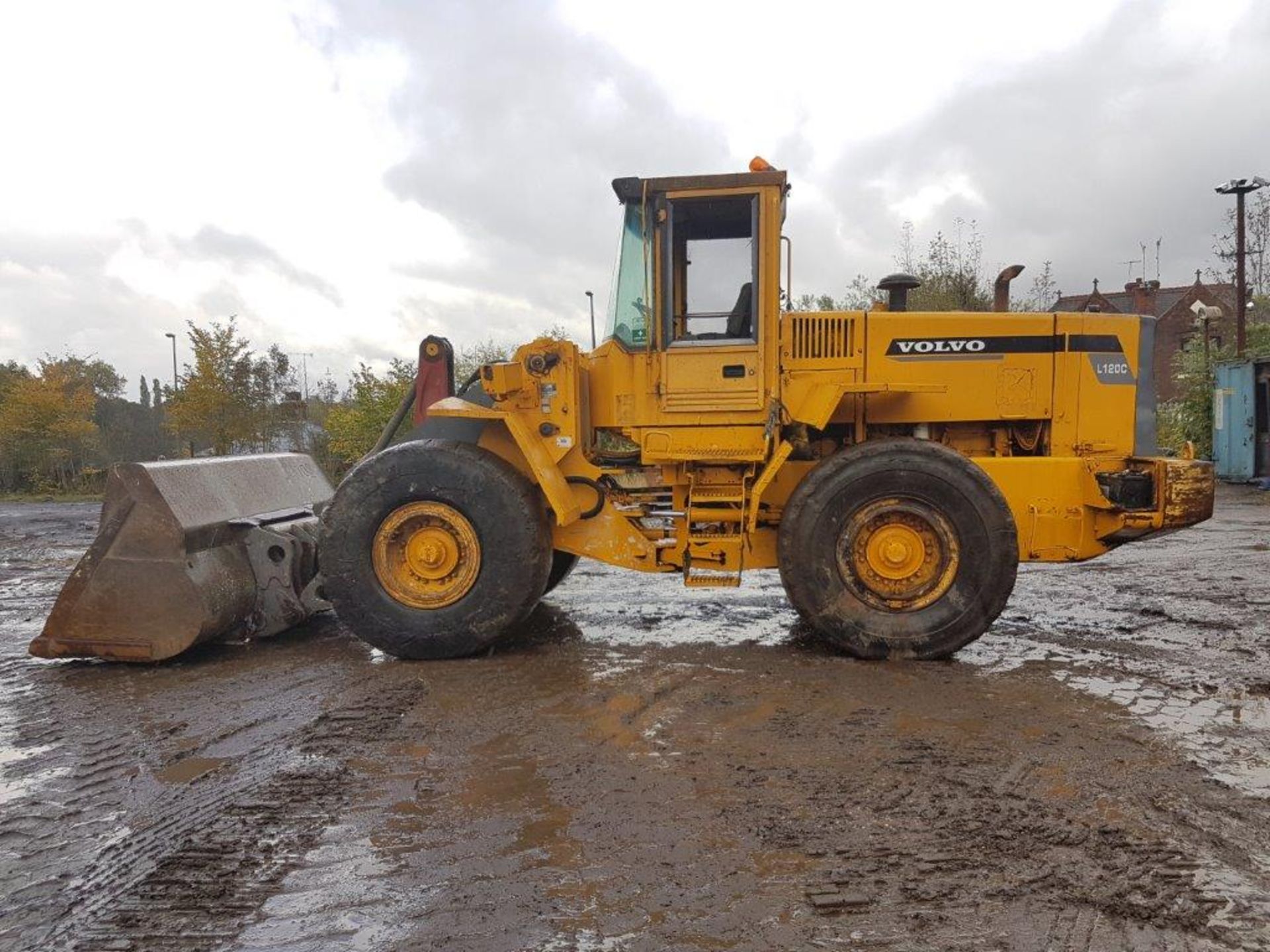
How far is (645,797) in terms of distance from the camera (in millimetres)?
3225

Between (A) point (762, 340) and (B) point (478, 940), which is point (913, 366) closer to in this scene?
(A) point (762, 340)

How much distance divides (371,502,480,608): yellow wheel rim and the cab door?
1.56m

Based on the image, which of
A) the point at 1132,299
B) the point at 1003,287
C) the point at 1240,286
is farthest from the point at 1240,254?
the point at 1132,299

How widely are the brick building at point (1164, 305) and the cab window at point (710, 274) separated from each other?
141 feet

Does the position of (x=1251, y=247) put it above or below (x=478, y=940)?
above

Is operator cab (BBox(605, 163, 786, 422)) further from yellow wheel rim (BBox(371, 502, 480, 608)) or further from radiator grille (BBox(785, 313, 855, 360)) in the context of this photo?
yellow wheel rim (BBox(371, 502, 480, 608))

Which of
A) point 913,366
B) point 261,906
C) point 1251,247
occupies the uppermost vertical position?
point 1251,247

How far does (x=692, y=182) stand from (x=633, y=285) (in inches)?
29.2

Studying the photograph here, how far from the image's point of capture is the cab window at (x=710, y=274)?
5.27 meters

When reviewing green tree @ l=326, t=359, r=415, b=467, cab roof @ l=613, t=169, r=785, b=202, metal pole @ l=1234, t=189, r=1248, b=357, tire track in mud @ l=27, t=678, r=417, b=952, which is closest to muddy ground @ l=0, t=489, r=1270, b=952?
tire track in mud @ l=27, t=678, r=417, b=952

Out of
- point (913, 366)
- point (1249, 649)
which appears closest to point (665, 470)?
point (913, 366)

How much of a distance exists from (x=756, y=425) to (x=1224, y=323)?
97.2 feet

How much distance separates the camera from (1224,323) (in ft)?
90.2

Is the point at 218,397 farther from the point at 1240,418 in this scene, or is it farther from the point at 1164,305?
the point at 1164,305
